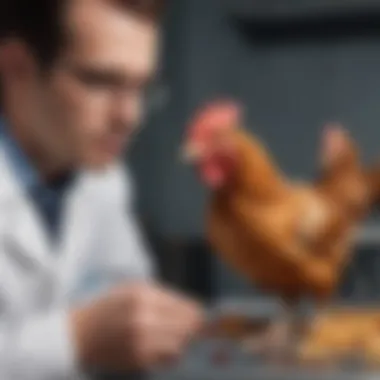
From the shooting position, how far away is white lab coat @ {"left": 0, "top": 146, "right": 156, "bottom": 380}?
63cm

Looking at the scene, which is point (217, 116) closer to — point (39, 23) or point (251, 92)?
point (251, 92)

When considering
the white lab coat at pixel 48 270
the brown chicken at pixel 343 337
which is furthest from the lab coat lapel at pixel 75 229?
the brown chicken at pixel 343 337

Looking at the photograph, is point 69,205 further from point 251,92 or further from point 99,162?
point 251,92

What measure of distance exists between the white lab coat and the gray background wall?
37mm

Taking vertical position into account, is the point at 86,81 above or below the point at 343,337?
above

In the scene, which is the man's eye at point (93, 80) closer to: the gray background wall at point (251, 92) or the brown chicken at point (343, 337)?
the gray background wall at point (251, 92)

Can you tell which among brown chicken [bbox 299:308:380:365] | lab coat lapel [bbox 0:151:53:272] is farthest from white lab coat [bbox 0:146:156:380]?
brown chicken [bbox 299:308:380:365]

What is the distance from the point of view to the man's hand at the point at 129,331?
634 millimetres

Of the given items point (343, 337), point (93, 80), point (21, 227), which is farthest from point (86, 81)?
point (343, 337)

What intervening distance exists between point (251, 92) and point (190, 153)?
0.22 ft

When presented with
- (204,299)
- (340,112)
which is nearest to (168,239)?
(204,299)

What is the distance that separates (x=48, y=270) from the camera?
2.09 feet

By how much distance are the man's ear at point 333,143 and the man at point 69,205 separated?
14 cm

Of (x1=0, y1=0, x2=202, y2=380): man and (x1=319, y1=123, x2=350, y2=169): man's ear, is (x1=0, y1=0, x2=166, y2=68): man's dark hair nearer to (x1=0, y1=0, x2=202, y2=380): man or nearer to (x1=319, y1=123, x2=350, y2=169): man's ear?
(x1=0, y1=0, x2=202, y2=380): man
